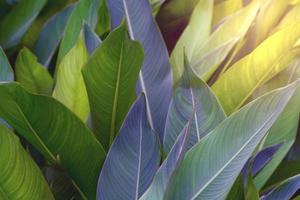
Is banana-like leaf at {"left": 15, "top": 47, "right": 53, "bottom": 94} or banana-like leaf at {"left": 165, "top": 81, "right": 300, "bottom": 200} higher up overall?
banana-like leaf at {"left": 15, "top": 47, "right": 53, "bottom": 94}

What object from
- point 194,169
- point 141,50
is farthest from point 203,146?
point 141,50

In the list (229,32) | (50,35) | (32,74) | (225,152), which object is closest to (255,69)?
(229,32)

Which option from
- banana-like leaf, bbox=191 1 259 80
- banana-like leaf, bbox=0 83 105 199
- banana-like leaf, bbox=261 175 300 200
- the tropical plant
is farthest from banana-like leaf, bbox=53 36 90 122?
banana-like leaf, bbox=261 175 300 200

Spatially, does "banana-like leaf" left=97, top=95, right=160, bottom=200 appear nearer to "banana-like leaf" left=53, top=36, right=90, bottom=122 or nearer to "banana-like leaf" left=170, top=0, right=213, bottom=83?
"banana-like leaf" left=53, top=36, right=90, bottom=122

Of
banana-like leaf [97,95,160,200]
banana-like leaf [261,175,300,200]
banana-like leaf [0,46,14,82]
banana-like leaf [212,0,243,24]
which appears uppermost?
banana-like leaf [0,46,14,82]

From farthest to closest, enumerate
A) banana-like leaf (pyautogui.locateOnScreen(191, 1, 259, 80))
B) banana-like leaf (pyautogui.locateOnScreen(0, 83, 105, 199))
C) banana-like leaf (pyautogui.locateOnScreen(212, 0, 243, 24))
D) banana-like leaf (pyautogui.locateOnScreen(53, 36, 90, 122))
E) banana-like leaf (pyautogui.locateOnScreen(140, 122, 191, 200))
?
banana-like leaf (pyautogui.locateOnScreen(212, 0, 243, 24)), banana-like leaf (pyautogui.locateOnScreen(191, 1, 259, 80)), banana-like leaf (pyautogui.locateOnScreen(53, 36, 90, 122)), banana-like leaf (pyautogui.locateOnScreen(0, 83, 105, 199)), banana-like leaf (pyautogui.locateOnScreen(140, 122, 191, 200))

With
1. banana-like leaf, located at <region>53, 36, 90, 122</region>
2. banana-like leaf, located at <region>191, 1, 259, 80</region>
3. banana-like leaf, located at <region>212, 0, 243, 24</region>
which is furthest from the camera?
banana-like leaf, located at <region>212, 0, 243, 24</region>

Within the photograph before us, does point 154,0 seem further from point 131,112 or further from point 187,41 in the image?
point 131,112

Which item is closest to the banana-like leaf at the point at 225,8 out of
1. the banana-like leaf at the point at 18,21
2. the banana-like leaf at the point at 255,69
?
the banana-like leaf at the point at 255,69
